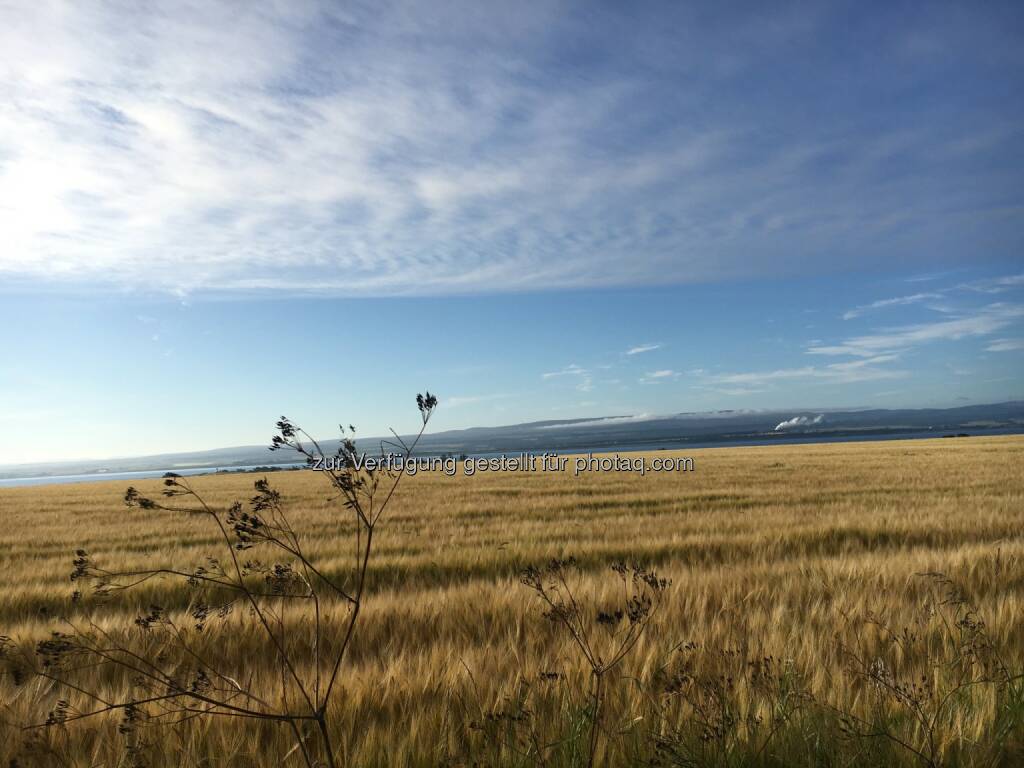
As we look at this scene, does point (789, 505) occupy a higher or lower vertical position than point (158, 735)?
lower

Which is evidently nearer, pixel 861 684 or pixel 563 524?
pixel 861 684

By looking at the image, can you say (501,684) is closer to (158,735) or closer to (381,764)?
(381,764)

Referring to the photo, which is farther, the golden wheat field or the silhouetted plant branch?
the golden wheat field

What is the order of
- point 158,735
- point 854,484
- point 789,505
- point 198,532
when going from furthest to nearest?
point 854,484 → point 789,505 → point 198,532 → point 158,735

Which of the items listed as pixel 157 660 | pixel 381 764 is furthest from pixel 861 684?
pixel 157 660

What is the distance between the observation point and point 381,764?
7.12 ft

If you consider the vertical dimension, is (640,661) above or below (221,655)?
above

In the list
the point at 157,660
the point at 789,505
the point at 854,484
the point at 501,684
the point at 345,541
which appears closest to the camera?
the point at 501,684

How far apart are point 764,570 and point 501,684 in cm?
434

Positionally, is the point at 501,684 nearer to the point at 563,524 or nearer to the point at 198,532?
the point at 563,524

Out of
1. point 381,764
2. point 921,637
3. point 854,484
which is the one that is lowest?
point 854,484

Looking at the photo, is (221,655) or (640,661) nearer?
(640,661)

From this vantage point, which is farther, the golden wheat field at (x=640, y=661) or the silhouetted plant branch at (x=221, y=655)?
the golden wheat field at (x=640, y=661)

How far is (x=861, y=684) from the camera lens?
300cm
